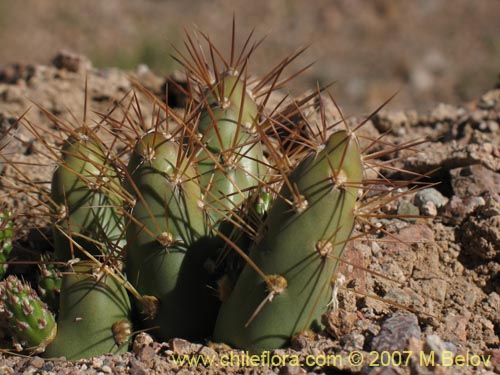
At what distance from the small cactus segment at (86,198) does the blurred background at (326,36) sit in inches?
290

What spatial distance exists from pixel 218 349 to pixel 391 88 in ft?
31.3

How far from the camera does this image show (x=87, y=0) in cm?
1374

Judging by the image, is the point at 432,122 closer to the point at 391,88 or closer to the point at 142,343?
the point at 142,343

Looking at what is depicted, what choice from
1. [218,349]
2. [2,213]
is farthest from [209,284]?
[2,213]

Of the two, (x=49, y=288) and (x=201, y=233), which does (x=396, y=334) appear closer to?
(x=201, y=233)

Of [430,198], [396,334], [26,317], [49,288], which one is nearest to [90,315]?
[26,317]

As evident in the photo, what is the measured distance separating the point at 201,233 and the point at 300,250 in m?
0.50

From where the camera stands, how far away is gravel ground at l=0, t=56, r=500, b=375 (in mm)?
2625

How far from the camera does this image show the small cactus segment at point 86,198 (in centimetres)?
310

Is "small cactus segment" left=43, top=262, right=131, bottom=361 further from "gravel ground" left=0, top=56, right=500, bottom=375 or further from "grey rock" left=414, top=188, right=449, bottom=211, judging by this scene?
"grey rock" left=414, top=188, right=449, bottom=211

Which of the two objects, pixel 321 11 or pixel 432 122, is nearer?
pixel 432 122

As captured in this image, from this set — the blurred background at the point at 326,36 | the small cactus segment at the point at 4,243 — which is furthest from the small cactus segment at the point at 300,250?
the blurred background at the point at 326,36

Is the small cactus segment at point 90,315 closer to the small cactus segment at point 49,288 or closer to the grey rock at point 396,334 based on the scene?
the small cactus segment at point 49,288

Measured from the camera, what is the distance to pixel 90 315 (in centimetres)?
286
